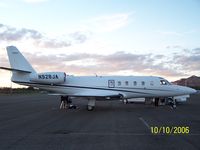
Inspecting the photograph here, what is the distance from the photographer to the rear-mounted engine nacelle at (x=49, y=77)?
28.3 metres

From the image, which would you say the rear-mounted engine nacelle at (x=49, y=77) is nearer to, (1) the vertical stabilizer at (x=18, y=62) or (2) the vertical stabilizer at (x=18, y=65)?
(2) the vertical stabilizer at (x=18, y=65)

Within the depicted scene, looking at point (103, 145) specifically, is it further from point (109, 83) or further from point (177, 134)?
point (109, 83)

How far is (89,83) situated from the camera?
96.8 feet

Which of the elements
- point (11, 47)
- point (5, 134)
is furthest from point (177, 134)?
point (11, 47)

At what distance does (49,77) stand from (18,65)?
3258mm

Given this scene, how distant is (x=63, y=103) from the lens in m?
29.8

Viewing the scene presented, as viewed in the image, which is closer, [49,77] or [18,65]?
[49,77]

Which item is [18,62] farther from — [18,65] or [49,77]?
[49,77]

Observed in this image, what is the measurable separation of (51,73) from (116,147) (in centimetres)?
1902
